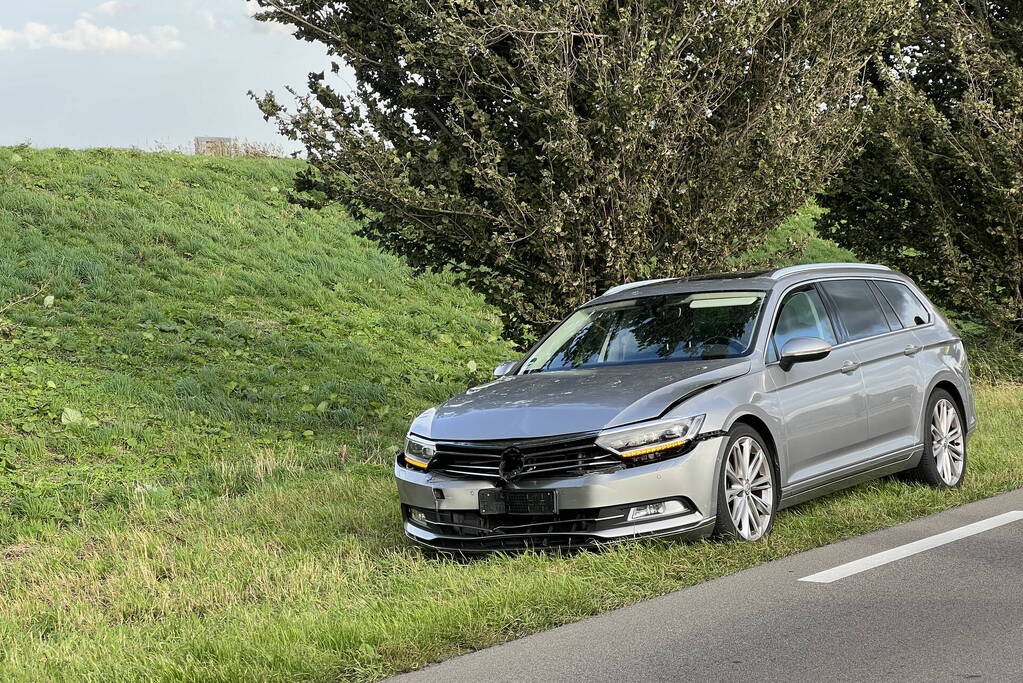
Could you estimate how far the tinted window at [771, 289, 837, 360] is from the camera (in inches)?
320

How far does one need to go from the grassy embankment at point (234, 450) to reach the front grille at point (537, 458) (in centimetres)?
48

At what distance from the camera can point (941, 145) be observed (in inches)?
675

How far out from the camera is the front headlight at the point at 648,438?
679 cm

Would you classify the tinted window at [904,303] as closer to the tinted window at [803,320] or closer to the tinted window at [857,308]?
the tinted window at [857,308]

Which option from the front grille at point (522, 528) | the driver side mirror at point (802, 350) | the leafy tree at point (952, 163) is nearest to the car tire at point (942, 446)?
the driver side mirror at point (802, 350)

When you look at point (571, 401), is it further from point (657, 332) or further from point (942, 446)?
point (942, 446)

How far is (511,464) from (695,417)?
106cm

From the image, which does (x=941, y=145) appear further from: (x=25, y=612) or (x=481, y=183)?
(x=25, y=612)

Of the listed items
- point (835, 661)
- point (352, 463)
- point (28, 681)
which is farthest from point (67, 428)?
point (835, 661)

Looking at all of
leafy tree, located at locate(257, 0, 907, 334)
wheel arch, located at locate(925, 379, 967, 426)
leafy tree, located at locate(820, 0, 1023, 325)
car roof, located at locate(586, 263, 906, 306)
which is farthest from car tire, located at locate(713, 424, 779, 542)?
leafy tree, located at locate(820, 0, 1023, 325)

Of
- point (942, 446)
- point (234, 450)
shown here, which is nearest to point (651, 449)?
point (942, 446)

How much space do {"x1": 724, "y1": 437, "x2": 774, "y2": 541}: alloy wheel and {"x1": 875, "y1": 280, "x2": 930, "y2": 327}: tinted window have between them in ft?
8.33

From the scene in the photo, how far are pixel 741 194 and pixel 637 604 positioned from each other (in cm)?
716

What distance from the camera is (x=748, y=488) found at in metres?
7.27
